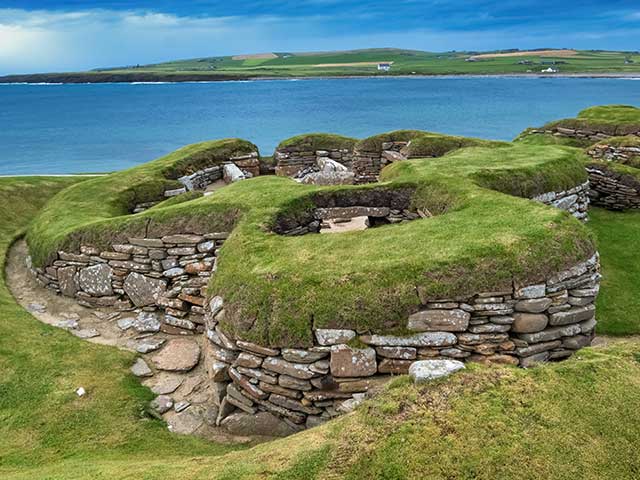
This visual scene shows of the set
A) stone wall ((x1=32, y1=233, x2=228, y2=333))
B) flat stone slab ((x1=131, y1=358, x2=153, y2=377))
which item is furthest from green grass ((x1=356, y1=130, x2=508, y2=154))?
flat stone slab ((x1=131, y1=358, x2=153, y2=377))

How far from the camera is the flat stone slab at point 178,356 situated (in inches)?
413

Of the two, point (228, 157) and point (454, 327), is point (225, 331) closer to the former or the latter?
point (454, 327)

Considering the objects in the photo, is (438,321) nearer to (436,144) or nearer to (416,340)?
(416,340)

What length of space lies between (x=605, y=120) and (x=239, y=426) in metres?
24.4

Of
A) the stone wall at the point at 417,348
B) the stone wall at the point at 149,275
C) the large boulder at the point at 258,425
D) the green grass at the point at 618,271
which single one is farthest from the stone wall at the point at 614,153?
the large boulder at the point at 258,425

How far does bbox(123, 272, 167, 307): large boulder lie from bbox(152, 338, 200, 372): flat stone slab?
5.58 feet

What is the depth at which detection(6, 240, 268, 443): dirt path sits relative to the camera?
8.66 meters

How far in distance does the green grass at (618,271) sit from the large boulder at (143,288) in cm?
1077

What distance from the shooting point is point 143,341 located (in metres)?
11.7

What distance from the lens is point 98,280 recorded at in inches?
532

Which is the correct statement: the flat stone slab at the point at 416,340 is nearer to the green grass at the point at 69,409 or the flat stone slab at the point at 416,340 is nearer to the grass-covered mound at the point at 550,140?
the green grass at the point at 69,409

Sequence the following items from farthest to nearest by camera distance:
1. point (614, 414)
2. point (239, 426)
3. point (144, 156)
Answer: point (144, 156), point (239, 426), point (614, 414)

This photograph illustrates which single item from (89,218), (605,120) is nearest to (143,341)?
(89,218)

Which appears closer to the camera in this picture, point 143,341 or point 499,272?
point 499,272
